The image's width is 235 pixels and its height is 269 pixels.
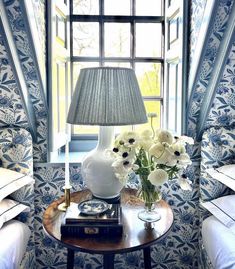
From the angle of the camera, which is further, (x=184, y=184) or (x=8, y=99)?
(x=8, y=99)

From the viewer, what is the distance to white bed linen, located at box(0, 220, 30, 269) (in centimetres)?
129

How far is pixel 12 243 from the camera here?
139 cm

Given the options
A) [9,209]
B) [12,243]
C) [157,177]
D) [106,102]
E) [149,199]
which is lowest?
[12,243]

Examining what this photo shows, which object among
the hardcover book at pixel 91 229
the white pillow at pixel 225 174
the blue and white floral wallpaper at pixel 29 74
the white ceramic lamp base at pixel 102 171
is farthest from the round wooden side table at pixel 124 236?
the blue and white floral wallpaper at pixel 29 74

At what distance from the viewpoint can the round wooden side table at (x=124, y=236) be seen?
1106mm

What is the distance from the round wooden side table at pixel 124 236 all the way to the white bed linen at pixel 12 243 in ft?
0.66

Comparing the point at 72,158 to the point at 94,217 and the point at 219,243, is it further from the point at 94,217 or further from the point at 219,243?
the point at 219,243

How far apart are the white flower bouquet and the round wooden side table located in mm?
115

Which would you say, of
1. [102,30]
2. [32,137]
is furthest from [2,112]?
[102,30]

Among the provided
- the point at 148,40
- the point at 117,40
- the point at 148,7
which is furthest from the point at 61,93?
the point at 148,7

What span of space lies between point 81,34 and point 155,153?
1255 millimetres

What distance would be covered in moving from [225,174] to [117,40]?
1129 mm

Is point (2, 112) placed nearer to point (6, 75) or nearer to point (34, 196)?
point (6, 75)

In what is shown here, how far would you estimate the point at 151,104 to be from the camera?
2.14 meters
